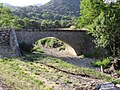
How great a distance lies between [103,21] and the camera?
35.4 meters

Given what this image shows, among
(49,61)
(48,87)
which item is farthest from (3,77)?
(49,61)

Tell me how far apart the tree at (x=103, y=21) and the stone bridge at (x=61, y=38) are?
6.22ft

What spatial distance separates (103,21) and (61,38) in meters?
9.42

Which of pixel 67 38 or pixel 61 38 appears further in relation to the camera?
pixel 67 38

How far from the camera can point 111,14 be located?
37938mm

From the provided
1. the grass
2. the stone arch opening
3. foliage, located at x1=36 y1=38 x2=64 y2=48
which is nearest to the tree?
the stone arch opening

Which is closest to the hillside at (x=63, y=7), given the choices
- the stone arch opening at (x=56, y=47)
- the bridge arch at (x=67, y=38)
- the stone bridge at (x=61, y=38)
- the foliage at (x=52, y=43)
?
the foliage at (x=52, y=43)

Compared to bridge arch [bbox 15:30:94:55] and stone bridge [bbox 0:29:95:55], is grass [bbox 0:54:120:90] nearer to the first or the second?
stone bridge [bbox 0:29:95:55]

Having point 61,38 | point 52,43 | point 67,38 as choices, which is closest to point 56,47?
point 52,43

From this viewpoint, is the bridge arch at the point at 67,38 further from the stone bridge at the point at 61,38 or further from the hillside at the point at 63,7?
the hillside at the point at 63,7

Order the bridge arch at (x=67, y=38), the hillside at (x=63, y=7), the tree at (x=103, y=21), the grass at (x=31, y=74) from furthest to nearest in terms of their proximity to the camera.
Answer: the hillside at (x=63, y=7), the bridge arch at (x=67, y=38), the tree at (x=103, y=21), the grass at (x=31, y=74)

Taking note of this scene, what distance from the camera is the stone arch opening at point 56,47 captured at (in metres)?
47.3

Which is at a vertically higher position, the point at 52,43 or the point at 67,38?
the point at 67,38

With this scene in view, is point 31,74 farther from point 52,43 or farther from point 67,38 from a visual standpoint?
point 52,43
